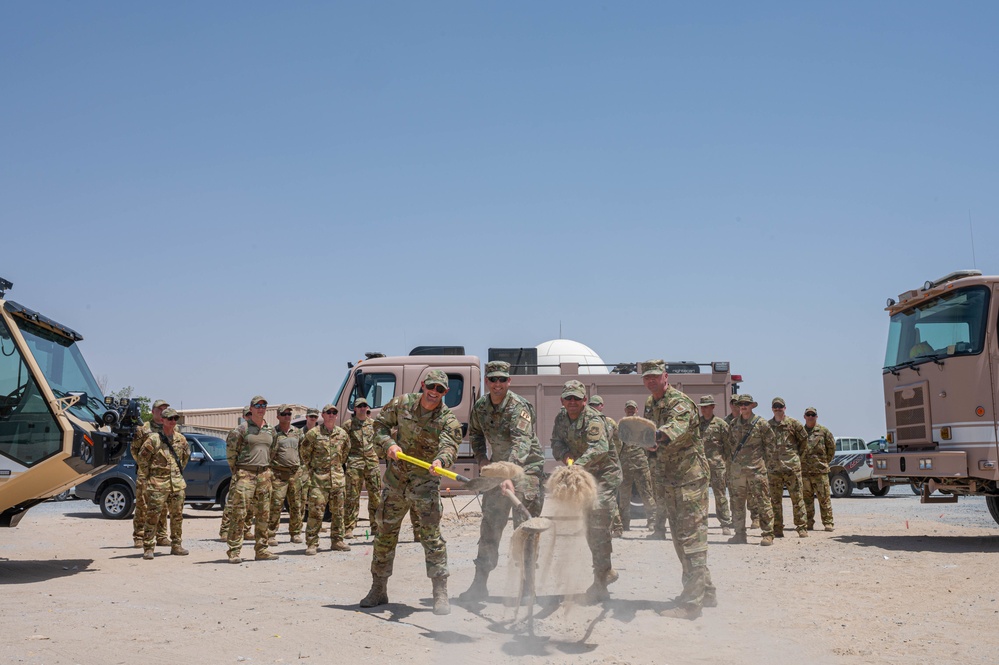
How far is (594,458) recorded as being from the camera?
713 cm

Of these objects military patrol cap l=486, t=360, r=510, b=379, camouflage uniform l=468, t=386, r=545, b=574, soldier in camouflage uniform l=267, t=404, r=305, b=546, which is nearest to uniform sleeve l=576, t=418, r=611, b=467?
camouflage uniform l=468, t=386, r=545, b=574

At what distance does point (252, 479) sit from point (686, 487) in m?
6.03

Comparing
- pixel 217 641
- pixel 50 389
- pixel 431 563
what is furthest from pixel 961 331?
pixel 50 389

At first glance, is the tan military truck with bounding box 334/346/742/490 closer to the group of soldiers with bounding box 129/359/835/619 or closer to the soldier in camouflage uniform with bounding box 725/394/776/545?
the group of soldiers with bounding box 129/359/835/619

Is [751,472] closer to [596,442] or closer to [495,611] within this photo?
[596,442]

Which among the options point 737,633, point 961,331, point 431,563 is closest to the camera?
point 737,633

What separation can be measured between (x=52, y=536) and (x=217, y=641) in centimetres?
970

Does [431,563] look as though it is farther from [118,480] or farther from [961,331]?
[118,480]

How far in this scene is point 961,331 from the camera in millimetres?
10828

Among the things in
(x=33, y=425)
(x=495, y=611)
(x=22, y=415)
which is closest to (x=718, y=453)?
(x=495, y=611)

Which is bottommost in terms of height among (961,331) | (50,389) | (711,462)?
(711,462)

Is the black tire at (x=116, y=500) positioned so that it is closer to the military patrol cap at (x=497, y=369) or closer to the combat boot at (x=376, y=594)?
the combat boot at (x=376, y=594)

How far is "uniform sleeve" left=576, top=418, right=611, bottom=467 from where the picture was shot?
23.4 feet

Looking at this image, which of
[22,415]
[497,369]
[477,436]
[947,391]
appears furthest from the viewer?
[947,391]
